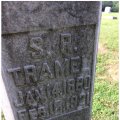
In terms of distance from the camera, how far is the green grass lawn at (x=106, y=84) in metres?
2.67

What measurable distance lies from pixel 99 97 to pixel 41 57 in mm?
1633

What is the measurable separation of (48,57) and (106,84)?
186 cm

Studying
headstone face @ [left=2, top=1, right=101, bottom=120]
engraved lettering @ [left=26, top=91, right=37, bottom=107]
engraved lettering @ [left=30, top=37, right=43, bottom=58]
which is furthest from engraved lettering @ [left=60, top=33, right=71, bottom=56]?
engraved lettering @ [left=26, top=91, right=37, bottom=107]

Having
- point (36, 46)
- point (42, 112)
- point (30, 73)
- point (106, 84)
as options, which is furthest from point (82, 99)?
point (106, 84)

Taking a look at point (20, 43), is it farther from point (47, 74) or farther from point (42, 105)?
point (42, 105)

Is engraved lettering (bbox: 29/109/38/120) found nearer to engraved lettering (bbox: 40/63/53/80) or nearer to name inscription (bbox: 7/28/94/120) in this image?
name inscription (bbox: 7/28/94/120)

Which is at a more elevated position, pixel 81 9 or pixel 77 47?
pixel 81 9

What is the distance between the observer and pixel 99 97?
2.91 m

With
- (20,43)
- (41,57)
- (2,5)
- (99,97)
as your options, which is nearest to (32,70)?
(41,57)

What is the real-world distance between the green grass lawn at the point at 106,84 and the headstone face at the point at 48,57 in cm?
88

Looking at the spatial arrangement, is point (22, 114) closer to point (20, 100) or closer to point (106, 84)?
point (20, 100)

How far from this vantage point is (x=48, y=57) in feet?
4.89

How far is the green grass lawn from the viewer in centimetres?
267

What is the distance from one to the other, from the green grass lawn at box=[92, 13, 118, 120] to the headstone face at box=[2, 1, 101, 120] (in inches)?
34.6
